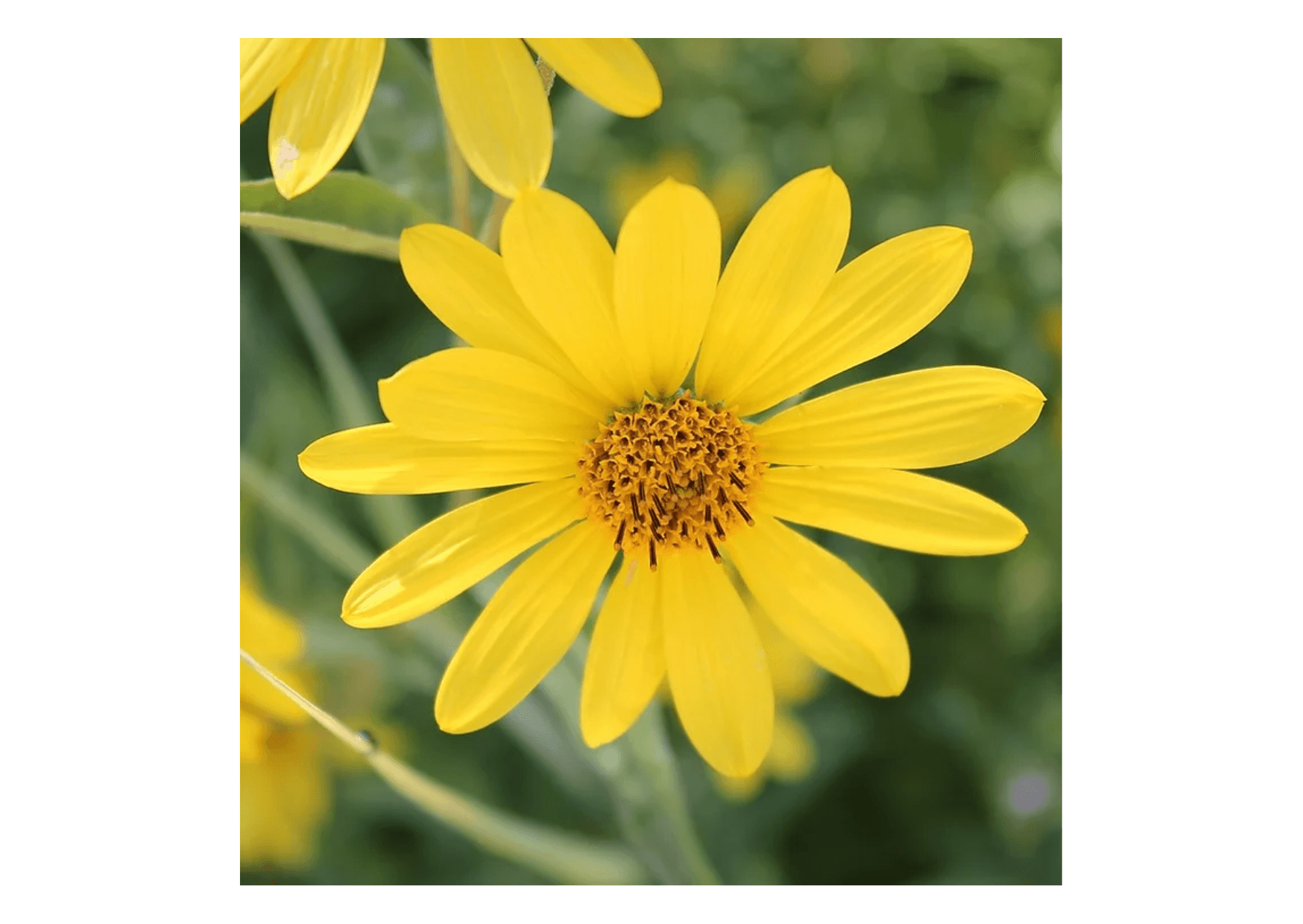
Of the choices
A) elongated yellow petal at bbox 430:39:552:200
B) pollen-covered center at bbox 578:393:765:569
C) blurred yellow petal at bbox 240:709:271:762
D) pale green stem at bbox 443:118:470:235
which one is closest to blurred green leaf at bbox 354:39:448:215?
pale green stem at bbox 443:118:470:235

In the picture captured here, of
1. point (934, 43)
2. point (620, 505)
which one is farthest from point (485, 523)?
point (934, 43)

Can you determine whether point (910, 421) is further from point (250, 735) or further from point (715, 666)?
point (250, 735)

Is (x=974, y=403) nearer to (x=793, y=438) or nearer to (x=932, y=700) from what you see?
(x=793, y=438)

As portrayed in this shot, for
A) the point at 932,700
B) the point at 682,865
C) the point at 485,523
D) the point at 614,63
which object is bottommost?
the point at 682,865

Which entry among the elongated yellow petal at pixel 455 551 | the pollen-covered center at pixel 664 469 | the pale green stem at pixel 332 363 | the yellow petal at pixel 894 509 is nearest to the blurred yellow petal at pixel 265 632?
the pale green stem at pixel 332 363

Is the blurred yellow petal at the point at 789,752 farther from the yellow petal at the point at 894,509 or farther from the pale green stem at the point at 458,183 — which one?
the pale green stem at the point at 458,183
